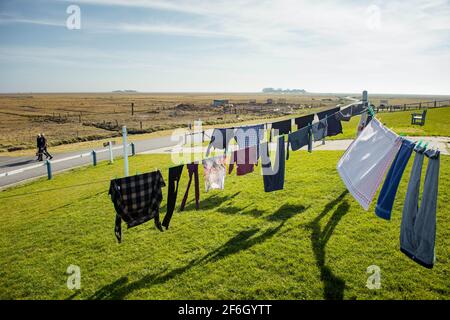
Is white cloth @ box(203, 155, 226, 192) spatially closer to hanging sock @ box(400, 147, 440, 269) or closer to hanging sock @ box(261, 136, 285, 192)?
hanging sock @ box(261, 136, 285, 192)

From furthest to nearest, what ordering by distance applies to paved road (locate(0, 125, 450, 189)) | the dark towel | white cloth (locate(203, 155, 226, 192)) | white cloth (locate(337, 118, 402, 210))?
paved road (locate(0, 125, 450, 189)) → the dark towel → white cloth (locate(203, 155, 226, 192)) → white cloth (locate(337, 118, 402, 210))

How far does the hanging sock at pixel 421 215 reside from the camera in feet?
15.9

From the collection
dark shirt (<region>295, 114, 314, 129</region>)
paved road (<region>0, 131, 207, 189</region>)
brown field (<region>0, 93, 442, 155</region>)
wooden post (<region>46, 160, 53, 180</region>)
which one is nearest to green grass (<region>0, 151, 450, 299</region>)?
dark shirt (<region>295, 114, 314, 129</region>)

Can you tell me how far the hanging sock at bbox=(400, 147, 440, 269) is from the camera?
484 cm

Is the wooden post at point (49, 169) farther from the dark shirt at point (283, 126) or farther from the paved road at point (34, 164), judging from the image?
the dark shirt at point (283, 126)

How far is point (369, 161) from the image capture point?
6.29 m

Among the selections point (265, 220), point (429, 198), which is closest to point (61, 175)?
point (265, 220)

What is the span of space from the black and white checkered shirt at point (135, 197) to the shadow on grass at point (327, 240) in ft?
13.8

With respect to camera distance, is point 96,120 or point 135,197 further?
point 96,120

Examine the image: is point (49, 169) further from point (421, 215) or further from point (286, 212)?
point (421, 215)

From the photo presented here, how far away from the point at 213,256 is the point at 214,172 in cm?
343

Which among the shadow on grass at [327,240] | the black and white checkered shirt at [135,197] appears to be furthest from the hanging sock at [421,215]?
the black and white checkered shirt at [135,197]

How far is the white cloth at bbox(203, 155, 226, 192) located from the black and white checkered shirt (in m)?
2.97

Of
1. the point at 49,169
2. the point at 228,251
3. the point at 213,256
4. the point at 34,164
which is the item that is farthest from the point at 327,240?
the point at 34,164
